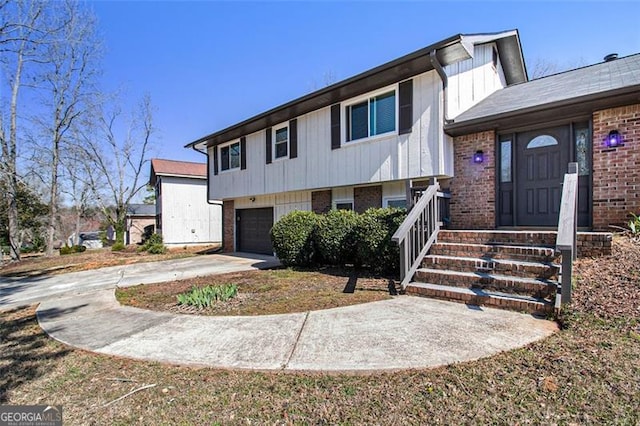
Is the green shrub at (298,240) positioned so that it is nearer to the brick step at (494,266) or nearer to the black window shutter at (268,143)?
the brick step at (494,266)

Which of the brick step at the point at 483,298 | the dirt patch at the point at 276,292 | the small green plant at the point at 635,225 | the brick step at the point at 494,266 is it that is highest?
the small green plant at the point at 635,225

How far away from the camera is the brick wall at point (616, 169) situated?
5.58 metres

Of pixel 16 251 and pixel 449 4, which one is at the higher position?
pixel 449 4

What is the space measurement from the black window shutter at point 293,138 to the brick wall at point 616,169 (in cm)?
760

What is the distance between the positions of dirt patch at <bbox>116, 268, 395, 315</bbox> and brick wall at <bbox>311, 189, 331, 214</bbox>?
278 centimetres

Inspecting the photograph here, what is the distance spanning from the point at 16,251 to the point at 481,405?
73.4 ft

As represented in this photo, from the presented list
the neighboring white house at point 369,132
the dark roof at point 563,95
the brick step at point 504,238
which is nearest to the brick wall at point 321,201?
the neighboring white house at point 369,132

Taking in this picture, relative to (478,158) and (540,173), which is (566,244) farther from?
(478,158)

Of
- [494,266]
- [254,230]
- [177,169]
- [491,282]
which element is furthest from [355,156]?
[177,169]

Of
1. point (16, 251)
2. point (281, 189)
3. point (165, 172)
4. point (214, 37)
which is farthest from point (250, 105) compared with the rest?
point (16, 251)

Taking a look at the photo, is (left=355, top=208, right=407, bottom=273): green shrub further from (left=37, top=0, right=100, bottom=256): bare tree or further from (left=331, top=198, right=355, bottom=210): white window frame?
(left=37, top=0, right=100, bottom=256): bare tree

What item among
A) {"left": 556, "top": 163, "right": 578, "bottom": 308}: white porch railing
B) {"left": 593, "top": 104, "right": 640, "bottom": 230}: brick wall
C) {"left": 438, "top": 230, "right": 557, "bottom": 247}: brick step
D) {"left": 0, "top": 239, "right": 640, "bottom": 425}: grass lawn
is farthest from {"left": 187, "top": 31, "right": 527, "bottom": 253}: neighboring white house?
{"left": 0, "top": 239, "right": 640, "bottom": 425}: grass lawn

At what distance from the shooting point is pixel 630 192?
5.59 meters

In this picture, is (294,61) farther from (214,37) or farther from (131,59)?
(131,59)
